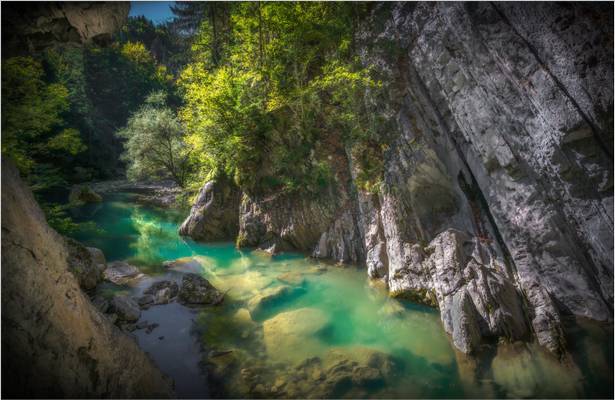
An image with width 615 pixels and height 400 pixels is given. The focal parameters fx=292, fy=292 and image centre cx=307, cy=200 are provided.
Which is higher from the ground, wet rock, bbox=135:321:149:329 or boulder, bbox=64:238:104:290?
boulder, bbox=64:238:104:290

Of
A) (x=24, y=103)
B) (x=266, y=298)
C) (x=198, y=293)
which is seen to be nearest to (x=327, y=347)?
(x=266, y=298)

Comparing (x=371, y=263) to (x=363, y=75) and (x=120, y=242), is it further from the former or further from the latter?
(x=120, y=242)

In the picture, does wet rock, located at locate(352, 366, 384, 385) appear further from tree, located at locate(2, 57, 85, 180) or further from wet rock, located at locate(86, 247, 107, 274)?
wet rock, located at locate(86, 247, 107, 274)

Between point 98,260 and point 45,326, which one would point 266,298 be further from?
point 98,260

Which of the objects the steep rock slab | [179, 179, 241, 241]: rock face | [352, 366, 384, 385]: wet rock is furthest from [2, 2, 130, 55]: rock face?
[179, 179, 241, 241]: rock face

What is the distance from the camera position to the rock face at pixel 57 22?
4.57 m

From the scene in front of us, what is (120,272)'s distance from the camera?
13.3 meters

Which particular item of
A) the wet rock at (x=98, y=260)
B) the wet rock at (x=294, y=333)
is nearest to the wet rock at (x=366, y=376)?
the wet rock at (x=294, y=333)

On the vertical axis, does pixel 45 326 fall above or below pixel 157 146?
below

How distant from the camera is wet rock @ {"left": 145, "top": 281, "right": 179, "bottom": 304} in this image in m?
10.8

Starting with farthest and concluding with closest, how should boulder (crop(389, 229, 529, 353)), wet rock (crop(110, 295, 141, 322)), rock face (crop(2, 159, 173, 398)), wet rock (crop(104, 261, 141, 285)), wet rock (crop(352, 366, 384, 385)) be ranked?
wet rock (crop(104, 261, 141, 285)), wet rock (crop(110, 295, 141, 322)), boulder (crop(389, 229, 529, 353)), wet rock (crop(352, 366, 384, 385)), rock face (crop(2, 159, 173, 398))

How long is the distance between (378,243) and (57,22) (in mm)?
11375

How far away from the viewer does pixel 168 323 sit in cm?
947

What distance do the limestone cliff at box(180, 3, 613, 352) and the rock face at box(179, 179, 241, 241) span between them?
855 cm
